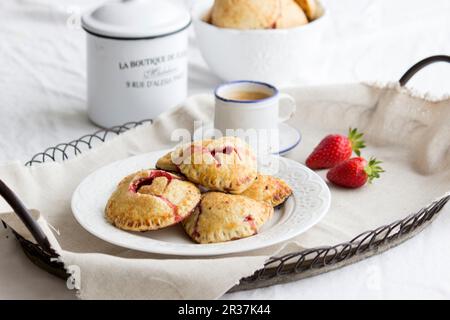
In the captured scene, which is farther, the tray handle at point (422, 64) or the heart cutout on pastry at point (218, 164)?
the tray handle at point (422, 64)

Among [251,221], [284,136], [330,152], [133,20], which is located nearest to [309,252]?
[251,221]

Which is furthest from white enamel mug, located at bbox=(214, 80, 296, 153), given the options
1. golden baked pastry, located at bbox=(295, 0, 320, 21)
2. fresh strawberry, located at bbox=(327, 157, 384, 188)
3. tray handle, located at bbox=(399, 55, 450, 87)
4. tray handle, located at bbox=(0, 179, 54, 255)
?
tray handle, located at bbox=(0, 179, 54, 255)

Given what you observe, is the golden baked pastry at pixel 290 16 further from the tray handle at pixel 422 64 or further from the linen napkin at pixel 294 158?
the tray handle at pixel 422 64

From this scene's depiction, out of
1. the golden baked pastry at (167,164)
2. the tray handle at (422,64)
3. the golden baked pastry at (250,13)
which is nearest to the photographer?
the golden baked pastry at (167,164)

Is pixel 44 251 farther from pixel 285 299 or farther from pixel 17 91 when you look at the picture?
pixel 17 91

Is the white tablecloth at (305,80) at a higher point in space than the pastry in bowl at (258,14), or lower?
lower

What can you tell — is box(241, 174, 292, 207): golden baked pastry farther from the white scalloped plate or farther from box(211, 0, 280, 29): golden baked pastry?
box(211, 0, 280, 29): golden baked pastry

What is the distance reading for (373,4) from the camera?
2.34 m

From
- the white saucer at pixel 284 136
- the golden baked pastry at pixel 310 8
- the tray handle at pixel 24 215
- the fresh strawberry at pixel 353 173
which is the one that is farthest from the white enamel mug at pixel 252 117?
the tray handle at pixel 24 215

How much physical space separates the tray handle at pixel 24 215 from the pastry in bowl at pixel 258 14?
2.76 feet

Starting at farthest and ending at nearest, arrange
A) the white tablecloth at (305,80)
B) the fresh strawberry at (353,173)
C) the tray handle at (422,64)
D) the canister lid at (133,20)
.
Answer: the canister lid at (133,20) → the tray handle at (422,64) → the fresh strawberry at (353,173) → the white tablecloth at (305,80)

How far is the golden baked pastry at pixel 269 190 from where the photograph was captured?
50.3 inches

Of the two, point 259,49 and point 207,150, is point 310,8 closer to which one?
point 259,49
